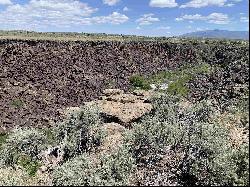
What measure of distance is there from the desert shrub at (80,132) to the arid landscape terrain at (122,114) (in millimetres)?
105

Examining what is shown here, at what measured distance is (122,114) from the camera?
57562 millimetres

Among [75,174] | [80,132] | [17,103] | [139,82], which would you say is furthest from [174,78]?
[75,174]

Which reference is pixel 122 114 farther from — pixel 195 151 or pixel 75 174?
pixel 75 174

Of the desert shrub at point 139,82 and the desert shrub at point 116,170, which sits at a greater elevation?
the desert shrub at point 116,170

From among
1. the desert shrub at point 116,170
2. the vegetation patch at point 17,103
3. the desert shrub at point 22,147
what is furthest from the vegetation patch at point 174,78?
the desert shrub at point 116,170

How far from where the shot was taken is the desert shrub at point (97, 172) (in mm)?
27281

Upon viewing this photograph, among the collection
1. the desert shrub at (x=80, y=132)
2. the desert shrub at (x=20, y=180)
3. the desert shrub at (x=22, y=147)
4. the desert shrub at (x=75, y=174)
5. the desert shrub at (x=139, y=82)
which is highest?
the desert shrub at (x=75, y=174)

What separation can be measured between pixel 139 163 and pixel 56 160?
12401mm

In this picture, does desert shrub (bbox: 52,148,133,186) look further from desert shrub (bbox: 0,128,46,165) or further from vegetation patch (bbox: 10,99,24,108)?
vegetation patch (bbox: 10,99,24,108)

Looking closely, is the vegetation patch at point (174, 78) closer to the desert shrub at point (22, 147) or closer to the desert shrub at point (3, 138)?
the desert shrub at point (3, 138)

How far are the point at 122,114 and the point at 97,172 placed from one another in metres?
29.2

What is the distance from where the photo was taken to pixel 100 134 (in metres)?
44.6

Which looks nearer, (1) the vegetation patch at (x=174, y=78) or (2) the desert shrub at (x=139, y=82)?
(1) the vegetation patch at (x=174, y=78)

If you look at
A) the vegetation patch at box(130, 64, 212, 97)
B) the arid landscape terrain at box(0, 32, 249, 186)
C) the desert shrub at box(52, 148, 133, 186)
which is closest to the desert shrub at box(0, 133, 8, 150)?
the arid landscape terrain at box(0, 32, 249, 186)
